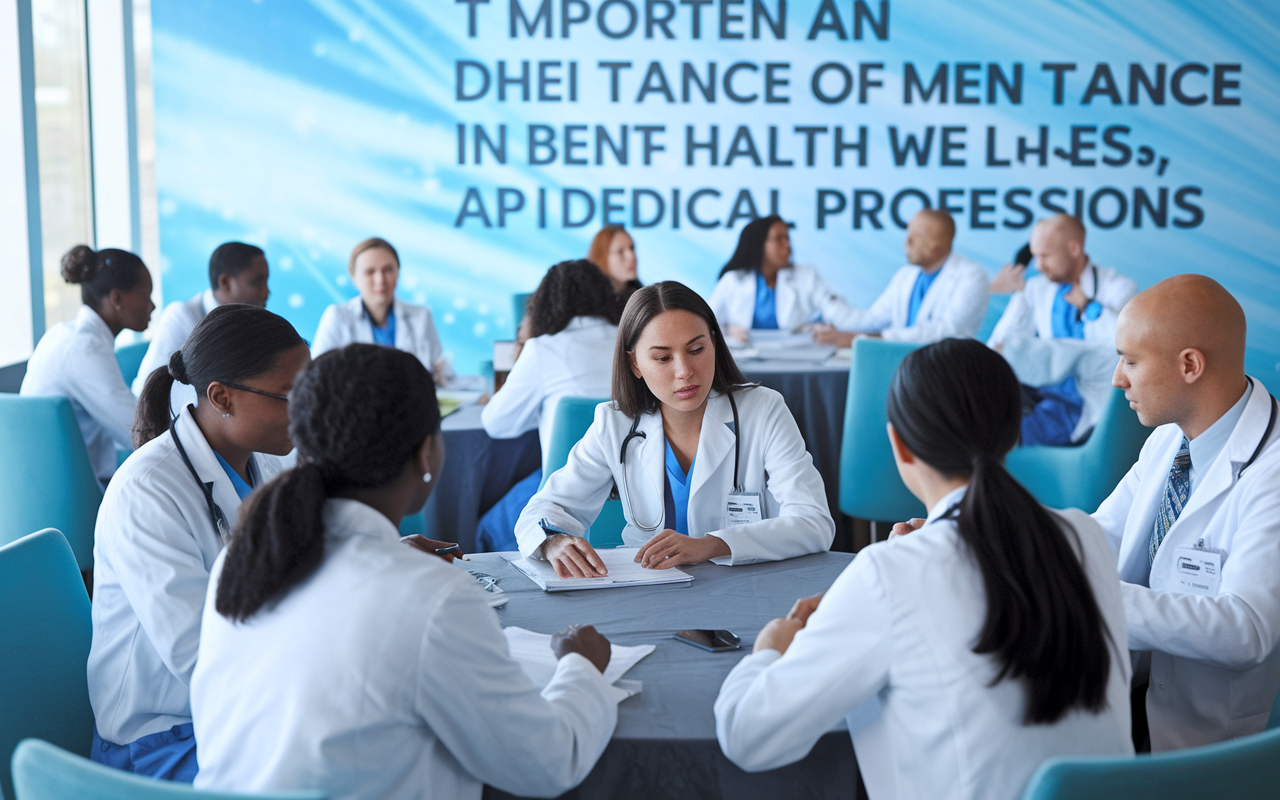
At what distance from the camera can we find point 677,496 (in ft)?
8.05

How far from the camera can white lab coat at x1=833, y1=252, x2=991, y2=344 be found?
18.2ft

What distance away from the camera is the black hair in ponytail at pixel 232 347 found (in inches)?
69.3

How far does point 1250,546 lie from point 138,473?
1805mm

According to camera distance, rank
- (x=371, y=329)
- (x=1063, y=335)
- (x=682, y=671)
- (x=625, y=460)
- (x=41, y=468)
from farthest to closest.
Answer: (x=1063, y=335) < (x=371, y=329) < (x=41, y=468) < (x=625, y=460) < (x=682, y=671)

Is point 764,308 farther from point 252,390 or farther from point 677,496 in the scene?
point 252,390

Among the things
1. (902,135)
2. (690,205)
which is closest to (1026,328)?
(902,135)

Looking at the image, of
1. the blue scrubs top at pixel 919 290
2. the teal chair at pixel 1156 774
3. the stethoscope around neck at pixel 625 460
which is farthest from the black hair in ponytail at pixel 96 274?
the blue scrubs top at pixel 919 290

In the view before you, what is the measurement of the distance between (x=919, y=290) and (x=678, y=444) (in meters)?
3.93

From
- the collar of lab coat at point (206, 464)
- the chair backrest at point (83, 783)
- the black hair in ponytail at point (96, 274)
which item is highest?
the black hair in ponytail at point (96, 274)

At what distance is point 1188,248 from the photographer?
6.79 m

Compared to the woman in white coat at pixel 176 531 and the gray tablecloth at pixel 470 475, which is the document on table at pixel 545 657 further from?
the gray tablecloth at pixel 470 475

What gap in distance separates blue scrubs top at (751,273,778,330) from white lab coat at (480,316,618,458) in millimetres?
2782

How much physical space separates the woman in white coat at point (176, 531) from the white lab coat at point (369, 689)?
0.40 metres

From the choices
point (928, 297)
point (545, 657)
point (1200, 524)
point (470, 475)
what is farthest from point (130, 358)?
point (1200, 524)
